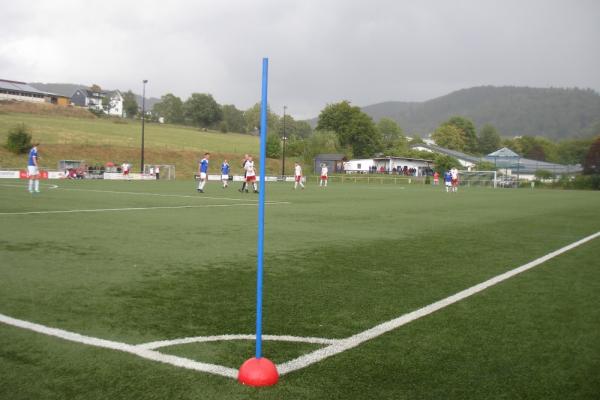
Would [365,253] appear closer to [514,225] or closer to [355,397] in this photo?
[355,397]

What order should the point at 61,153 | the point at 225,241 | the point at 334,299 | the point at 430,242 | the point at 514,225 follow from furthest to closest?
the point at 61,153
the point at 514,225
the point at 430,242
the point at 225,241
the point at 334,299

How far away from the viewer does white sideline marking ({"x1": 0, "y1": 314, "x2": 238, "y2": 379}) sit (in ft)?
11.8

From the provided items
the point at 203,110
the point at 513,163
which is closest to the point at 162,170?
the point at 513,163

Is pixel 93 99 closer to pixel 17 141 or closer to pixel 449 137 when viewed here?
pixel 449 137

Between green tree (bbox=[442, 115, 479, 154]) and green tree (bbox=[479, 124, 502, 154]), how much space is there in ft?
31.8

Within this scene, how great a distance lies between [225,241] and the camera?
9.94 m

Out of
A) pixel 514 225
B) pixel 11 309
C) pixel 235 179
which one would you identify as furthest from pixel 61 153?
pixel 11 309

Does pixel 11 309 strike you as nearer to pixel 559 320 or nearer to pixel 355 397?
pixel 355 397

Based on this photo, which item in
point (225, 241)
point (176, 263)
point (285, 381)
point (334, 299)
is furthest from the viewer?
point (225, 241)

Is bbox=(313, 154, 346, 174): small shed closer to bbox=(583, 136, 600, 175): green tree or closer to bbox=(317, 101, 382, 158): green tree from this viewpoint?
bbox=(317, 101, 382, 158): green tree

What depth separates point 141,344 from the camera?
13.3ft

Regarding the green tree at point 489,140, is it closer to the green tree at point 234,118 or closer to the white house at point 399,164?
the green tree at point 234,118

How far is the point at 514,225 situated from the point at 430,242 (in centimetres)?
524

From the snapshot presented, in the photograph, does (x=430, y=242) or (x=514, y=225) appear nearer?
(x=430, y=242)
